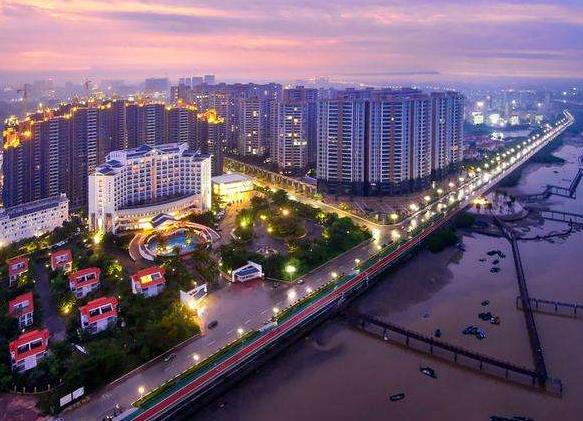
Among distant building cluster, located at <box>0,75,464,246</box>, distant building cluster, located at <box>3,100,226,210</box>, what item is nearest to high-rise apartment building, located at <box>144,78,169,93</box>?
distant building cluster, located at <box>0,75,464,246</box>

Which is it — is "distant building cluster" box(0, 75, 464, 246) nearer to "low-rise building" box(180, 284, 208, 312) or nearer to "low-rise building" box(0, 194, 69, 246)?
"low-rise building" box(0, 194, 69, 246)

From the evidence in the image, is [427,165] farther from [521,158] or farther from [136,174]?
[136,174]

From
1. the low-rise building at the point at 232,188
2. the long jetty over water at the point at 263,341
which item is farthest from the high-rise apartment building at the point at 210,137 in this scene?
the long jetty over water at the point at 263,341

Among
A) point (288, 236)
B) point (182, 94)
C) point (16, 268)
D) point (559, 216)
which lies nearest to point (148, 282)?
point (16, 268)

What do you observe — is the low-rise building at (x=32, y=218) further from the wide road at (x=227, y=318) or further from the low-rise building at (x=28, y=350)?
the wide road at (x=227, y=318)

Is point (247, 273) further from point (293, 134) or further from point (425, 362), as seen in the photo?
A: point (293, 134)
